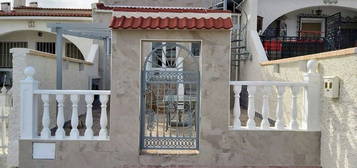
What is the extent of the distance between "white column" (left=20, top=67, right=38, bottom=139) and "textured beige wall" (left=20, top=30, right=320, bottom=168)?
20cm

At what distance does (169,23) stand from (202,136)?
1.90 meters

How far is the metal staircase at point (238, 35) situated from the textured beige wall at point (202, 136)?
6299 millimetres

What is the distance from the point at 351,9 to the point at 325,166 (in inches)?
412

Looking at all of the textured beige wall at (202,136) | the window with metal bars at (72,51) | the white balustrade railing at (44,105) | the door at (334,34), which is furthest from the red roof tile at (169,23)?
the window with metal bars at (72,51)

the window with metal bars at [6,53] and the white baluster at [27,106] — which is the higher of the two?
the window with metal bars at [6,53]

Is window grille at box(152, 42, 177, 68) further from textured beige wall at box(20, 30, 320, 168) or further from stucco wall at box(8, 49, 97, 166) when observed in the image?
stucco wall at box(8, 49, 97, 166)

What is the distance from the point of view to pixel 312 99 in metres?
5.24

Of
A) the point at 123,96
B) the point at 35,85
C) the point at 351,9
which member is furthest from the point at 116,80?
the point at 351,9

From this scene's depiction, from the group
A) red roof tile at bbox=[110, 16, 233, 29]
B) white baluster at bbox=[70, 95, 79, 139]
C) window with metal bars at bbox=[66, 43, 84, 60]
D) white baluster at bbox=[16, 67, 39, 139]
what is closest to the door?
red roof tile at bbox=[110, 16, 233, 29]

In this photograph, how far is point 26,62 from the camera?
17.8 feet

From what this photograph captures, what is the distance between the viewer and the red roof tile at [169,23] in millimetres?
4926

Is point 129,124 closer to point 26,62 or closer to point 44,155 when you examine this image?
point 44,155

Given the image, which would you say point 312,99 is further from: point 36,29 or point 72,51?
point 72,51

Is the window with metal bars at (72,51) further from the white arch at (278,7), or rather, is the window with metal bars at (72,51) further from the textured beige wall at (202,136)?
the textured beige wall at (202,136)
